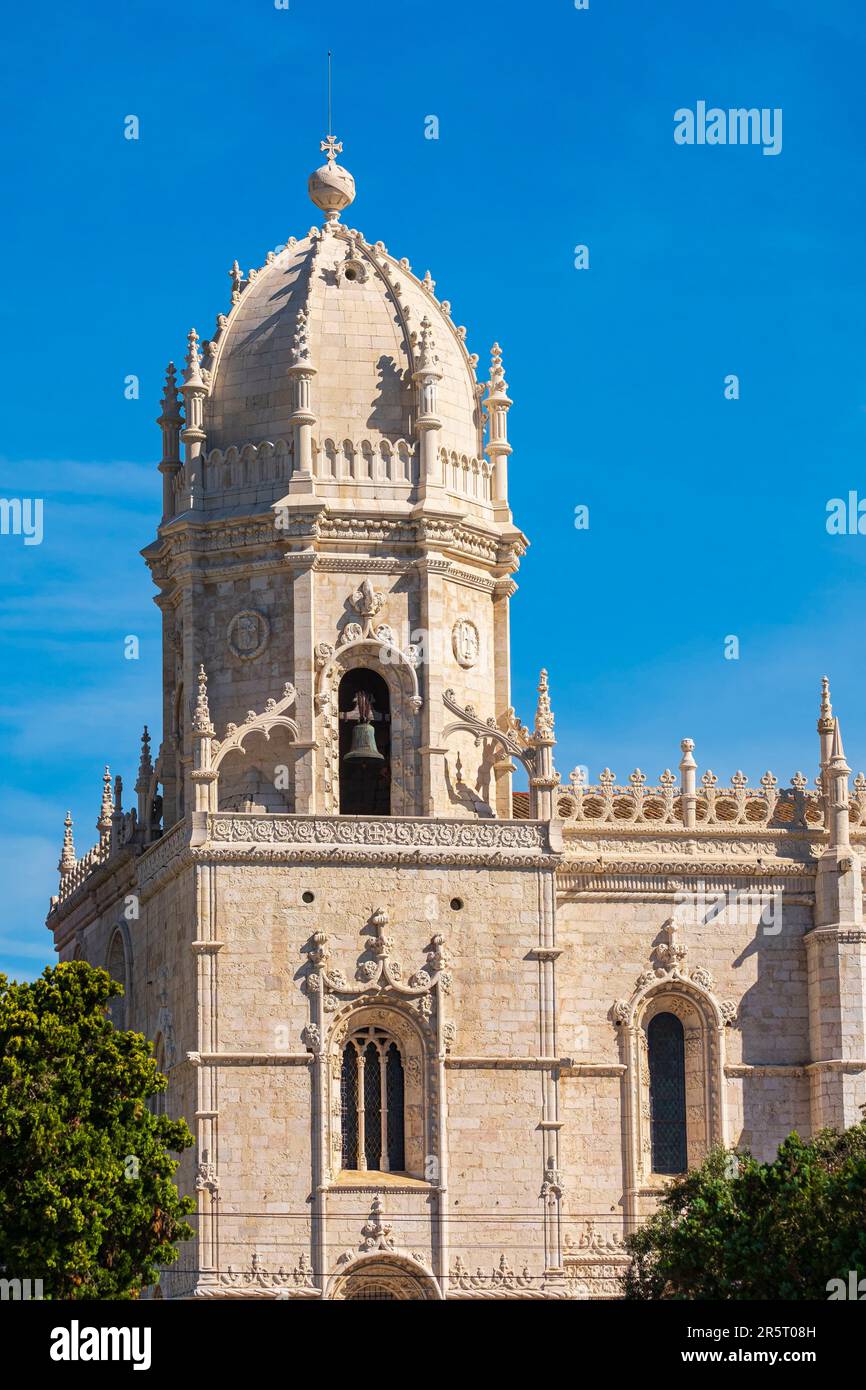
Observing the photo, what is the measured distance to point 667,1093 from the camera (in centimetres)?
5722

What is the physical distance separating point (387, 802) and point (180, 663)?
202 inches

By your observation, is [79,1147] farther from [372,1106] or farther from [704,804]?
[704,804]

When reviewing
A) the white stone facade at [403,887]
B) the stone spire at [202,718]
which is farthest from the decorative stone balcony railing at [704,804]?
the stone spire at [202,718]

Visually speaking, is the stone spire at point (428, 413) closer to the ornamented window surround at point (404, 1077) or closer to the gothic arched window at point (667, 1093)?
the ornamented window surround at point (404, 1077)

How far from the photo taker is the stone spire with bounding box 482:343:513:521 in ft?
196

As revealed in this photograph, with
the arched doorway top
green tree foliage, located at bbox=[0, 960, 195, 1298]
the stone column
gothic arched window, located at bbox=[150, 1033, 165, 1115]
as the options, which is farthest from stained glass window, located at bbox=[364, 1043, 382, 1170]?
the stone column

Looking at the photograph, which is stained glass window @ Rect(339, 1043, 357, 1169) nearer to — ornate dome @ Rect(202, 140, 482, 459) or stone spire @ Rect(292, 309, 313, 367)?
ornate dome @ Rect(202, 140, 482, 459)

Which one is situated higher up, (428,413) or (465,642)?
(428,413)

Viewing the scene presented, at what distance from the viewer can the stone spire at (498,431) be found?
59812mm

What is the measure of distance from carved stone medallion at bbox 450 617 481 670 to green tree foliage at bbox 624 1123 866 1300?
12.2 meters

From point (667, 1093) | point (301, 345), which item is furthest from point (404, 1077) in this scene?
point (301, 345)

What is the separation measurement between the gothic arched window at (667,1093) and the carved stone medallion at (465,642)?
7.98 m

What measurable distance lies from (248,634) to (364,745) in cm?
348
